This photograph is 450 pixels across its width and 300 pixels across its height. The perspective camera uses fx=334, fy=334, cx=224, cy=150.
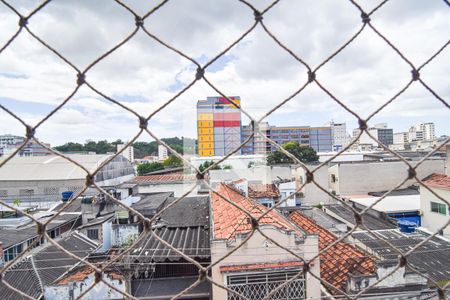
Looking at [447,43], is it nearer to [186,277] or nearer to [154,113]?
[154,113]

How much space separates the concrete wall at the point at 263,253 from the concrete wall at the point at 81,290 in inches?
37.8

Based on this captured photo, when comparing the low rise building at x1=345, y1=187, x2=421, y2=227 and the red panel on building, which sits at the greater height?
the red panel on building

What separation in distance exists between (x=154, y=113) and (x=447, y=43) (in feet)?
2.02

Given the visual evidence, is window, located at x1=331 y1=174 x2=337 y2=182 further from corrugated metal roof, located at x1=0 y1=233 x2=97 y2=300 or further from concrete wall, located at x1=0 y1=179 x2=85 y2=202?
concrete wall, located at x1=0 y1=179 x2=85 y2=202

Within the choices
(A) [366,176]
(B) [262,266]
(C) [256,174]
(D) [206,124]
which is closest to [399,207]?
(A) [366,176]

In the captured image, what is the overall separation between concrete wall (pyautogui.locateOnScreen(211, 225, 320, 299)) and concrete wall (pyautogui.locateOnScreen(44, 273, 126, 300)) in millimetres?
960

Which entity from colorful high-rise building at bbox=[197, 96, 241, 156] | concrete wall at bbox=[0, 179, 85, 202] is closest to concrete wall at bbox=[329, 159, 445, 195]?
colorful high-rise building at bbox=[197, 96, 241, 156]

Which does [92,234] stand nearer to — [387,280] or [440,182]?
[387,280]

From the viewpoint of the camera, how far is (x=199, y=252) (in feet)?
11.0

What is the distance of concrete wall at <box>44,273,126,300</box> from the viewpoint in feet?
9.65

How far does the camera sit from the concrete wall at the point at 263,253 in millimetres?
2475

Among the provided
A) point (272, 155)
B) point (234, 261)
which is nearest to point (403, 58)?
point (234, 261)

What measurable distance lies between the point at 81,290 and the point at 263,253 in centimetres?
176

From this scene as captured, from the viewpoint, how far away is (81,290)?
306 centimetres
